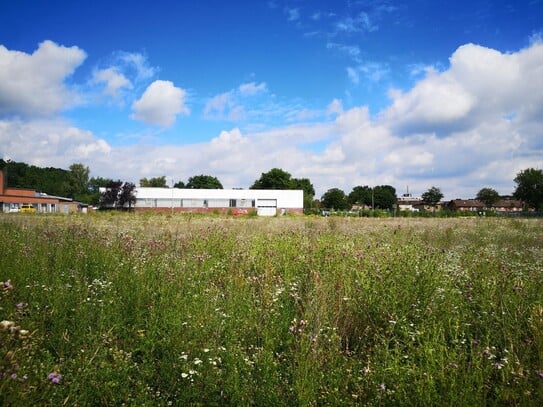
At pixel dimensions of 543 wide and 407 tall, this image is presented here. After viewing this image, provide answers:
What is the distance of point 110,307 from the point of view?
399 cm

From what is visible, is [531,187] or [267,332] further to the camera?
[531,187]

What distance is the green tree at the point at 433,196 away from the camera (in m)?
112

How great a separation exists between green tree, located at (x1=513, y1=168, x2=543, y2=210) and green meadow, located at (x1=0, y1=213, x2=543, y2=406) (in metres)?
92.7

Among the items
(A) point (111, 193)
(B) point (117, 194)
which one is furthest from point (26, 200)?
(B) point (117, 194)

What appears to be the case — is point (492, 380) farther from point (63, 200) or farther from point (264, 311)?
point (63, 200)

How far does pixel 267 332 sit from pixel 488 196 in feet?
422

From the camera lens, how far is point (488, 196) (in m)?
109

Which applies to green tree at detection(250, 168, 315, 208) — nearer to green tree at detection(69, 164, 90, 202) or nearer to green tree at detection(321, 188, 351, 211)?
green tree at detection(321, 188, 351, 211)

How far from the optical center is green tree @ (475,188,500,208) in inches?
4267

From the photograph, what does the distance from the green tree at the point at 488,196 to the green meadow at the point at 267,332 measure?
12375cm

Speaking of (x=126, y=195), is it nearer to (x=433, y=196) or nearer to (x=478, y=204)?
(x=433, y=196)

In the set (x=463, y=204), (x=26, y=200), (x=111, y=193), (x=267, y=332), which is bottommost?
(x=267, y=332)

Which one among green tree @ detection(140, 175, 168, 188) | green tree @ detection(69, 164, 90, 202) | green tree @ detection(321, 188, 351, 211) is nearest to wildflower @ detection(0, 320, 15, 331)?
green tree @ detection(321, 188, 351, 211)

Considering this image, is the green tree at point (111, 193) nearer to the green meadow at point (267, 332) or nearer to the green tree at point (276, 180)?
the green meadow at point (267, 332)
